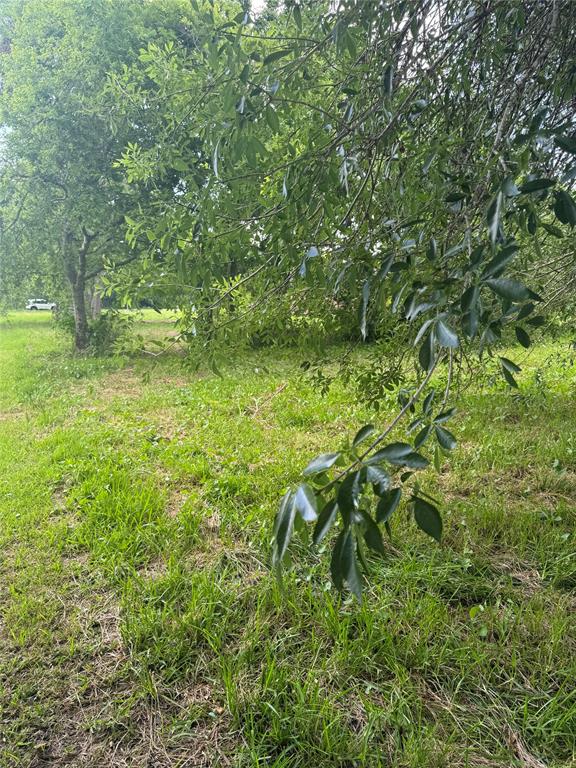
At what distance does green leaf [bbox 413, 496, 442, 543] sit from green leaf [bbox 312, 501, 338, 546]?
11 cm

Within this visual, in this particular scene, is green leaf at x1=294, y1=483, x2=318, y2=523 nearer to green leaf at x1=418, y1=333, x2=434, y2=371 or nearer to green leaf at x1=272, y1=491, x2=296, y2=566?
green leaf at x1=272, y1=491, x2=296, y2=566

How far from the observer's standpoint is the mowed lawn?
1352 mm

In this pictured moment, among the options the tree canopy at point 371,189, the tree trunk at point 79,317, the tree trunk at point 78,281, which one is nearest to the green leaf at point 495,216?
the tree canopy at point 371,189

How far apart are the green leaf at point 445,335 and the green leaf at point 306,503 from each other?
285 mm

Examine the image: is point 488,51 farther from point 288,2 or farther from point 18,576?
point 18,576

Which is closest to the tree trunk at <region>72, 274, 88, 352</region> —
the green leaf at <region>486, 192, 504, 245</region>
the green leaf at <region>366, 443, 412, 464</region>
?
the green leaf at <region>486, 192, 504, 245</region>

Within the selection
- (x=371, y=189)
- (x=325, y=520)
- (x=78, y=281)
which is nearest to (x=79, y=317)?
(x=78, y=281)

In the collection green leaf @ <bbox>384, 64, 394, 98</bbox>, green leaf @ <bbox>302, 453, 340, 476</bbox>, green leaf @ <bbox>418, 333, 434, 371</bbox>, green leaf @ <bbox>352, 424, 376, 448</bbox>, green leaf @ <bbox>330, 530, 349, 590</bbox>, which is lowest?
green leaf @ <bbox>330, 530, 349, 590</bbox>

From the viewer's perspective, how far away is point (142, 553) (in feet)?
7.36

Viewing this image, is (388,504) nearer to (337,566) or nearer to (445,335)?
(337,566)

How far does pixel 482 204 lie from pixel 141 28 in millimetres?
8076

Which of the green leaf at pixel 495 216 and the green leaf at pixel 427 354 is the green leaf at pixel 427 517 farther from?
the green leaf at pixel 495 216

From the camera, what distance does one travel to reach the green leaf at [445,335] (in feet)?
2.17

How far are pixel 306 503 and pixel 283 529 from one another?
5cm
